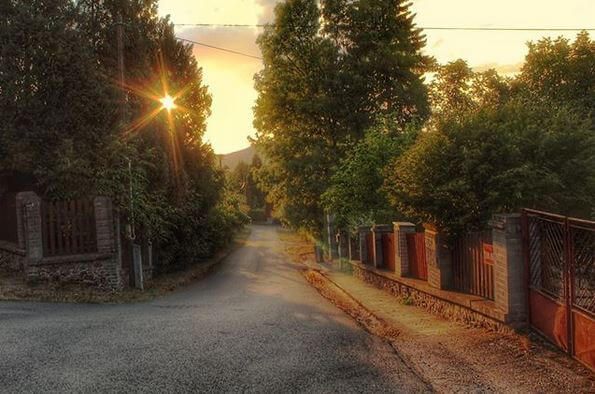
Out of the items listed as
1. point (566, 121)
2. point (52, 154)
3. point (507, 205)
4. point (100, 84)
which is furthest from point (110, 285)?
point (566, 121)

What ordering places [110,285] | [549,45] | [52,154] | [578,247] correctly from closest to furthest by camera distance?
[578,247]
[110,285]
[52,154]
[549,45]

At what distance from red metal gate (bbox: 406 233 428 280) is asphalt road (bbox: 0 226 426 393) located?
3.33 metres

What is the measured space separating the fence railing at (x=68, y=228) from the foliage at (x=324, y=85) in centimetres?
1611

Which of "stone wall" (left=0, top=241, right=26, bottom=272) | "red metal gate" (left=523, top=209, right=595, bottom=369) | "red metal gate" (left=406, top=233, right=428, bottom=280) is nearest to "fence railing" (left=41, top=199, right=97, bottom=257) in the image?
"stone wall" (left=0, top=241, right=26, bottom=272)

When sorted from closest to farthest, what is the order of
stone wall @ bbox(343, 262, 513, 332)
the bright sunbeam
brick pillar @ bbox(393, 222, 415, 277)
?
stone wall @ bbox(343, 262, 513, 332), brick pillar @ bbox(393, 222, 415, 277), the bright sunbeam

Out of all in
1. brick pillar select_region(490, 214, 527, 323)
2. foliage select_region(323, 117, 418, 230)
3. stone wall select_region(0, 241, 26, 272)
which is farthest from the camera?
foliage select_region(323, 117, 418, 230)

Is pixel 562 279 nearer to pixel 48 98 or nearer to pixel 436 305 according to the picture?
pixel 436 305

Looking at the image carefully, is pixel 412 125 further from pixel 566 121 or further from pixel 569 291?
pixel 569 291

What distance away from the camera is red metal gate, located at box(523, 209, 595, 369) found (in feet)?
22.8

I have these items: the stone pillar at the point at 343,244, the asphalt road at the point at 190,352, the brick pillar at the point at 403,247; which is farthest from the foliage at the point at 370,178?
the asphalt road at the point at 190,352

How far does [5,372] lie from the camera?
257 inches

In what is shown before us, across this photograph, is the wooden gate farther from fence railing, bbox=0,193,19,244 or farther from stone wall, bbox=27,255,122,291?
fence railing, bbox=0,193,19,244

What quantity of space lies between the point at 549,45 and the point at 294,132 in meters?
20.2

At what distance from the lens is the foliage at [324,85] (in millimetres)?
30469
